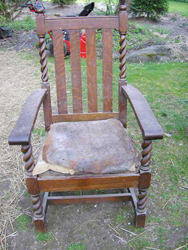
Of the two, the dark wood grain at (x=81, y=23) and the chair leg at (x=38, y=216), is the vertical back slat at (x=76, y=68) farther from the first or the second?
the chair leg at (x=38, y=216)

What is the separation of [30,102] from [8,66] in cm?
408

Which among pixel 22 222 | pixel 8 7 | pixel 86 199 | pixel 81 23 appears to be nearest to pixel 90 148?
pixel 86 199

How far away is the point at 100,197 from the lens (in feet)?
6.08

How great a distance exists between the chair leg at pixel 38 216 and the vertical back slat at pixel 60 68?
2.34ft

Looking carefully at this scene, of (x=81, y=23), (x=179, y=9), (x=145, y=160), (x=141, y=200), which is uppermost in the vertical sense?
(x=179, y=9)

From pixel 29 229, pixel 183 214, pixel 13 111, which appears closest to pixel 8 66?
pixel 13 111

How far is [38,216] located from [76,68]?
1.07 metres

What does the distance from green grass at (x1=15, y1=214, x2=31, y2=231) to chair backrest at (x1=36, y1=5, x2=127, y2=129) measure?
0.68 meters

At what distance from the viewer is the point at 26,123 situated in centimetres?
141

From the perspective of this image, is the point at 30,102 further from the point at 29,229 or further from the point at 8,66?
the point at 8,66

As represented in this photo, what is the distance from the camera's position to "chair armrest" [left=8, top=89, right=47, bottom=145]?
1315 millimetres

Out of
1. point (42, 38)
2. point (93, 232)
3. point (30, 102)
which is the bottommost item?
point (93, 232)

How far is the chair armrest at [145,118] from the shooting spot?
4.40 feet

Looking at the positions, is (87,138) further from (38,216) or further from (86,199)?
(38,216)
